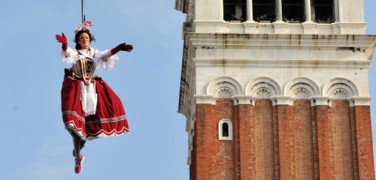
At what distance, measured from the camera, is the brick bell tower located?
3959cm

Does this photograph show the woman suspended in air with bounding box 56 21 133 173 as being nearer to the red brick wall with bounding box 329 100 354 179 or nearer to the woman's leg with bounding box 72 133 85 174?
the woman's leg with bounding box 72 133 85 174

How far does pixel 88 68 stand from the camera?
16.6 meters

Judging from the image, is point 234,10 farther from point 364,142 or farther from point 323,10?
point 364,142

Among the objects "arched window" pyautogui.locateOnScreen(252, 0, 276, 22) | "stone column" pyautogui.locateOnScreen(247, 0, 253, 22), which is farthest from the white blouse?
"arched window" pyautogui.locateOnScreen(252, 0, 276, 22)

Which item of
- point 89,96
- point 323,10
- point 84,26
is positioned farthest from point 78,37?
point 323,10

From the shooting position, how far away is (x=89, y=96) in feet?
54.0

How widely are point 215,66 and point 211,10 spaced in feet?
6.66

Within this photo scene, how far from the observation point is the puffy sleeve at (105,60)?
16672 millimetres

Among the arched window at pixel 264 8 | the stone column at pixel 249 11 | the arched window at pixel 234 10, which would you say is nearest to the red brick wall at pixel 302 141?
the stone column at pixel 249 11

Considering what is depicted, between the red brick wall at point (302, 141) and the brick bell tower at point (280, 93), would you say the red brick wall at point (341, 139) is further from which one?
the red brick wall at point (302, 141)

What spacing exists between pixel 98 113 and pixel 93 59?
750 mm

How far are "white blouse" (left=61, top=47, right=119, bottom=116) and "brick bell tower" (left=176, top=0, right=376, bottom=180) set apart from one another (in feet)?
73.8

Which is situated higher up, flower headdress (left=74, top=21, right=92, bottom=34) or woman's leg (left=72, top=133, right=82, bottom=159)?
flower headdress (left=74, top=21, right=92, bottom=34)

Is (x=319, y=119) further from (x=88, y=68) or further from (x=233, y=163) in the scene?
(x=88, y=68)
